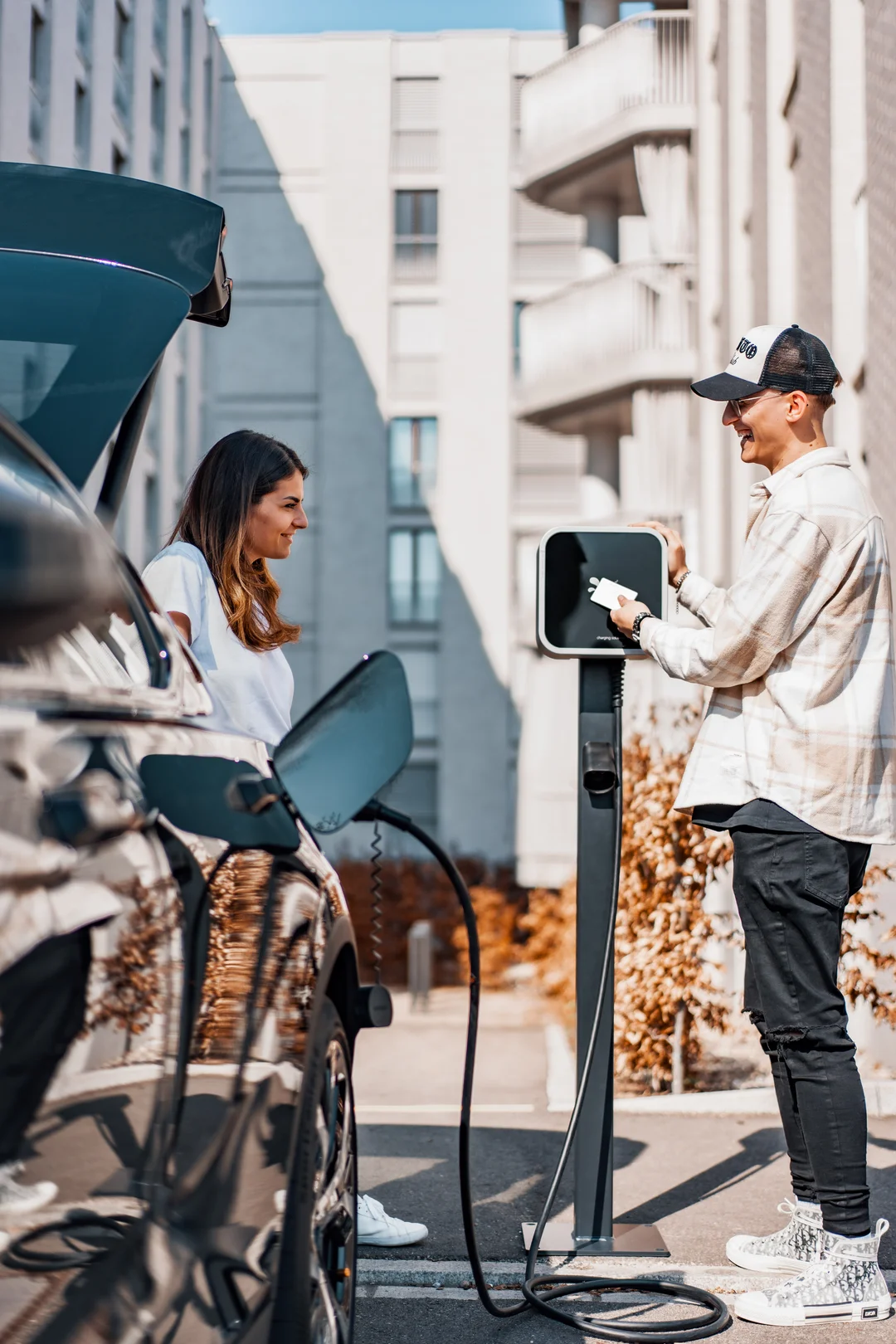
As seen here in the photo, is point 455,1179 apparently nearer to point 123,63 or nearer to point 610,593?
point 610,593

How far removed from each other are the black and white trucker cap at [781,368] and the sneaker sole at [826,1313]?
6.97 ft

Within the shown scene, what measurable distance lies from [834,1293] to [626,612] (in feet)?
5.43

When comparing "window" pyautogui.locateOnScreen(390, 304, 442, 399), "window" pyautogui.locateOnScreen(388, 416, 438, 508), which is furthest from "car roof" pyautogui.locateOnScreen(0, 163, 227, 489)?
"window" pyautogui.locateOnScreen(390, 304, 442, 399)

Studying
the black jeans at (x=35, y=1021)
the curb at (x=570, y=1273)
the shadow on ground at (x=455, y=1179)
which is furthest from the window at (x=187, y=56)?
the black jeans at (x=35, y=1021)

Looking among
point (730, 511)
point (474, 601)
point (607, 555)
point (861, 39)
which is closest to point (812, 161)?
point (861, 39)

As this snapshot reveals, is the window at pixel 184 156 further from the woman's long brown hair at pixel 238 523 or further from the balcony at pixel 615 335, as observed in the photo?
the woman's long brown hair at pixel 238 523

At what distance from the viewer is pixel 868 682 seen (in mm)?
3393

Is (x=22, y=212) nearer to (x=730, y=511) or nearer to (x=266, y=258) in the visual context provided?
(x=730, y=511)

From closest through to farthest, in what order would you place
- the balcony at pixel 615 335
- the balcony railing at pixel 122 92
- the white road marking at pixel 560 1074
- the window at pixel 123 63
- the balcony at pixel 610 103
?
the white road marking at pixel 560 1074 → the balcony at pixel 615 335 → the balcony at pixel 610 103 → the balcony railing at pixel 122 92 → the window at pixel 123 63

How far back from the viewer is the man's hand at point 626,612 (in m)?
3.61

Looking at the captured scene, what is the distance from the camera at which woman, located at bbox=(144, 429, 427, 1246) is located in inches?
131

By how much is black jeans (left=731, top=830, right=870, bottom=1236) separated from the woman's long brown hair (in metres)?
1.28

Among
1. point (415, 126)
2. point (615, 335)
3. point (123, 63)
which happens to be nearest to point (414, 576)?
point (415, 126)

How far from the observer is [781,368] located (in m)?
3.52
